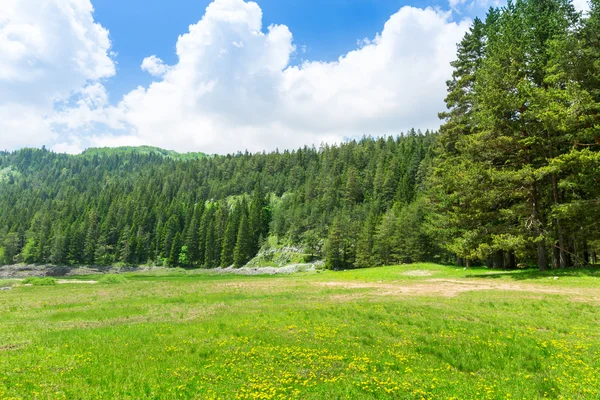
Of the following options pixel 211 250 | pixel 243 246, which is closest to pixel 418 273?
pixel 243 246

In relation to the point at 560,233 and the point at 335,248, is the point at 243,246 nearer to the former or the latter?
the point at 335,248

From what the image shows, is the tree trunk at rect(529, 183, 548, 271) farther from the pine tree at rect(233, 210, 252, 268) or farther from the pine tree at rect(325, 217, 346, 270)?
the pine tree at rect(233, 210, 252, 268)

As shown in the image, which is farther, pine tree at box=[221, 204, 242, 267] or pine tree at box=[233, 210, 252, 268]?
pine tree at box=[221, 204, 242, 267]

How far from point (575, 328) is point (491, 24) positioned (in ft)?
135

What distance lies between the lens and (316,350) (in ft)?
38.1

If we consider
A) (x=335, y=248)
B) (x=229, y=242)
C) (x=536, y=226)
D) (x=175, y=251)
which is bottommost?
(x=175, y=251)

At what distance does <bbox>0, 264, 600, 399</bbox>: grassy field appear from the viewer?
8773mm

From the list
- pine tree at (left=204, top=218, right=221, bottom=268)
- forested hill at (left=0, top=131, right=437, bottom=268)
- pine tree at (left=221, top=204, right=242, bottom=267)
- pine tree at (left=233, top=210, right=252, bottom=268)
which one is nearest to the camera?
forested hill at (left=0, top=131, right=437, bottom=268)

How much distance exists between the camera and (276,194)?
639 feet

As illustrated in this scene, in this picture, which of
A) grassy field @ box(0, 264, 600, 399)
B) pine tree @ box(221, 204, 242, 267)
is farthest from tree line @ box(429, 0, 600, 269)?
pine tree @ box(221, 204, 242, 267)

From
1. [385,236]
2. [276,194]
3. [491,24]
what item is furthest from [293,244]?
[491,24]

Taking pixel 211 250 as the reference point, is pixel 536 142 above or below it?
above

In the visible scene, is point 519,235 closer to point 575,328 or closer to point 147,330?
point 575,328

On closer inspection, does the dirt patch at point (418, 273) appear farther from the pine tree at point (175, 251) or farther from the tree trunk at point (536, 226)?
the pine tree at point (175, 251)
